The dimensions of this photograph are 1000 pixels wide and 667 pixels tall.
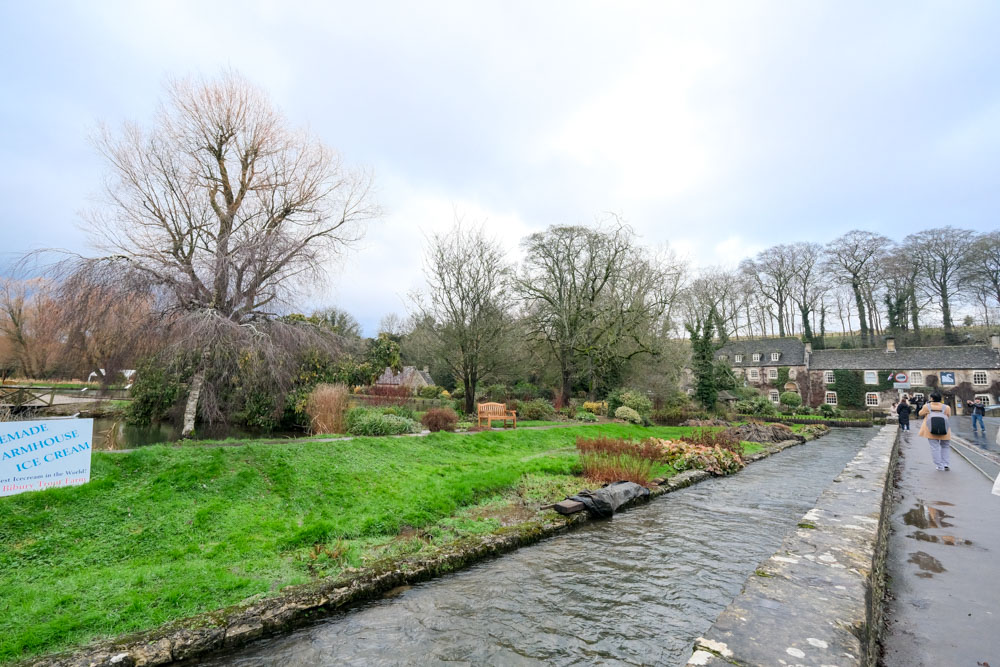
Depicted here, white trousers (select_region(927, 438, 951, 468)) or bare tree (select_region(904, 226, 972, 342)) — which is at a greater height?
bare tree (select_region(904, 226, 972, 342))

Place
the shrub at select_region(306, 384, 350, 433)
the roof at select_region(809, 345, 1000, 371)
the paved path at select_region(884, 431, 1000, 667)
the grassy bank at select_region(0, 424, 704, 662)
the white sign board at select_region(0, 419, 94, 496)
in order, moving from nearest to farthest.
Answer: the paved path at select_region(884, 431, 1000, 667) → the grassy bank at select_region(0, 424, 704, 662) → the white sign board at select_region(0, 419, 94, 496) → the shrub at select_region(306, 384, 350, 433) → the roof at select_region(809, 345, 1000, 371)

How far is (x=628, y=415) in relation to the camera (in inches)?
803

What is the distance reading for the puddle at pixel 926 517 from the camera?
5773mm

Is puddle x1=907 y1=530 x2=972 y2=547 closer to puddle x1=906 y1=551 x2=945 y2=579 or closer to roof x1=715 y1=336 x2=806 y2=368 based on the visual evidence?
puddle x1=906 y1=551 x2=945 y2=579

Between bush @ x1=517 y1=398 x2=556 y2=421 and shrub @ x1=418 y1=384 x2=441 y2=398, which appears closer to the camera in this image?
bush @ x1=517 y1=398 x2=556 y2=421

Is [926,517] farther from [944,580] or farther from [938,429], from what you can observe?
[938,429]

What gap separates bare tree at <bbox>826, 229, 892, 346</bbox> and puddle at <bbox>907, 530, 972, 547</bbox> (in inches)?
1889

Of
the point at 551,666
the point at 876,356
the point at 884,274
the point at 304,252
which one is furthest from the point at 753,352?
the point at 551,666

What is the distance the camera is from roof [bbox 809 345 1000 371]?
36250mm

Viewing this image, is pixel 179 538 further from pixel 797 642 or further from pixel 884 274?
pixel 884 274

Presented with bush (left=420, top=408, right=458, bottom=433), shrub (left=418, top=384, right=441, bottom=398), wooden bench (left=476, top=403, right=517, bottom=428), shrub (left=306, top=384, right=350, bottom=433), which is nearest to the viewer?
shrub (left=306, top=384, right=350, bottom=433)

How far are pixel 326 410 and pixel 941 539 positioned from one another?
1220 cm

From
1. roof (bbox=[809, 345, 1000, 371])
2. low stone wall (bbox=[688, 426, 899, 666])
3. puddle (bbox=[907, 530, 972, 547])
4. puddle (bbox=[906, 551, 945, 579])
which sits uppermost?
roof (bbox=[809, 345, 1000, 371])

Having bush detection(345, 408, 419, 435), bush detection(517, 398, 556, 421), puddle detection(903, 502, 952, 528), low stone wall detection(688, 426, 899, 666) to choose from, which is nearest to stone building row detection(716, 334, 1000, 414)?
bush detection(517, 398, 556, 421)
